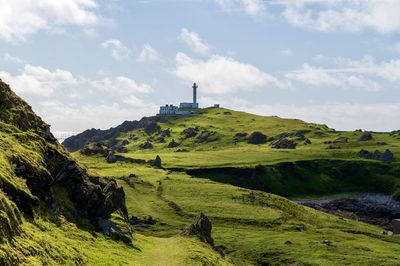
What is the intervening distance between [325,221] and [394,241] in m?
24.8

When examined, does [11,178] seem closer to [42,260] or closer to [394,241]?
[42,260]

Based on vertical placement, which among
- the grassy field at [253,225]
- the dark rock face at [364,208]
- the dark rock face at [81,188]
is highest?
the dark rock face at [81,188]

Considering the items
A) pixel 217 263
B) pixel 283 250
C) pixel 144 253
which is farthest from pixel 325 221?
pixel 144 253

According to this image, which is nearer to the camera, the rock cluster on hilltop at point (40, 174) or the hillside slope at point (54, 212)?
the hillside slope at point (54, 212)

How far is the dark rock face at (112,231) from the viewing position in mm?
69312

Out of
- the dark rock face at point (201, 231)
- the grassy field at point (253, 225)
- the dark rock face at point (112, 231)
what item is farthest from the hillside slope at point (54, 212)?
the grassy field at point (253, 225)

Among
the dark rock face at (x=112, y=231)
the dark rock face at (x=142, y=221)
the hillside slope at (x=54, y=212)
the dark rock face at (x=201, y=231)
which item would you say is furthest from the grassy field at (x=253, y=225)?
the dark rock face at (x=112, y=231)

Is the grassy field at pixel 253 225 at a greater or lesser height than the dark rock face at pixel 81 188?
lesser

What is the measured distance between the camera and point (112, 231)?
2768 inches

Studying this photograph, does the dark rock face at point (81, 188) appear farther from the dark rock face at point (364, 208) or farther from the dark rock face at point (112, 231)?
the dark rock face at point (364, 208)

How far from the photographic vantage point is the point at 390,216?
565ft

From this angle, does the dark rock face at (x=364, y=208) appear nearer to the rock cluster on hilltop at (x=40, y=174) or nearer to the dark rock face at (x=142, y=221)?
the dark rock face at (x=142, y=221)

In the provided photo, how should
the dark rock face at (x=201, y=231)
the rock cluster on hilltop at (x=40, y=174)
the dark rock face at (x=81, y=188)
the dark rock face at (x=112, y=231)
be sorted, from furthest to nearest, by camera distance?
the dark rock face at (x=201, y=231) → the dark rock face at (x=112, y=231) → the dark rock face at (x=81, y=188) → the rock cluster on hilltop at (x=40, y=174)

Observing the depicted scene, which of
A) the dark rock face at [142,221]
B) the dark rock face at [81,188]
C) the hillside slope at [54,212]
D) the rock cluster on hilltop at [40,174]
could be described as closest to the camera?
the hillside slope at [54,212]
